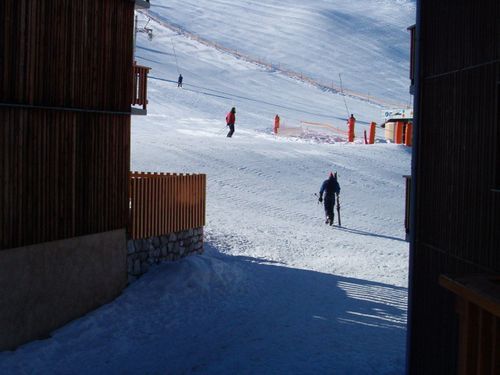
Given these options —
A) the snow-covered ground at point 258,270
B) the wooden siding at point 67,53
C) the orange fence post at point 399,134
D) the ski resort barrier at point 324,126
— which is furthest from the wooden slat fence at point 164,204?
the ski resort barrier at point 324,126

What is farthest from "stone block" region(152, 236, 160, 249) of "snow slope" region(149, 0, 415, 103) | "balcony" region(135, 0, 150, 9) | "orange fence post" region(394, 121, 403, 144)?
"snow slope" region(149, 0, 415, 103)

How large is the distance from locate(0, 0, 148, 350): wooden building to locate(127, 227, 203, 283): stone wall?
1.02 feet

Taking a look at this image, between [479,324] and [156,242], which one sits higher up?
[479,324]

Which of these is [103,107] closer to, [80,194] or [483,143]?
[80,194]

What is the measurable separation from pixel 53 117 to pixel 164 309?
354 cm

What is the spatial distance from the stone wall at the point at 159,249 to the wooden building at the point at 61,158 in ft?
1.02

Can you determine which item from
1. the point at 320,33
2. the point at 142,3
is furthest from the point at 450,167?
the point at 320,33

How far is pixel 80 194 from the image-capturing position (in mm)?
10984

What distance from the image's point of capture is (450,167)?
7.85 meters

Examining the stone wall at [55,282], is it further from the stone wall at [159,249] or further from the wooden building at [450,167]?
the wooden building at [450,167]

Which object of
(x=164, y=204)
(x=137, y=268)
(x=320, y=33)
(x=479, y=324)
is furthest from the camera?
(x=320, y=33)

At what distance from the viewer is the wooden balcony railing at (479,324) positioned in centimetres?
436

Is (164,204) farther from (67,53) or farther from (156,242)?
(67,53)

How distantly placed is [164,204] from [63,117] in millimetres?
3465
